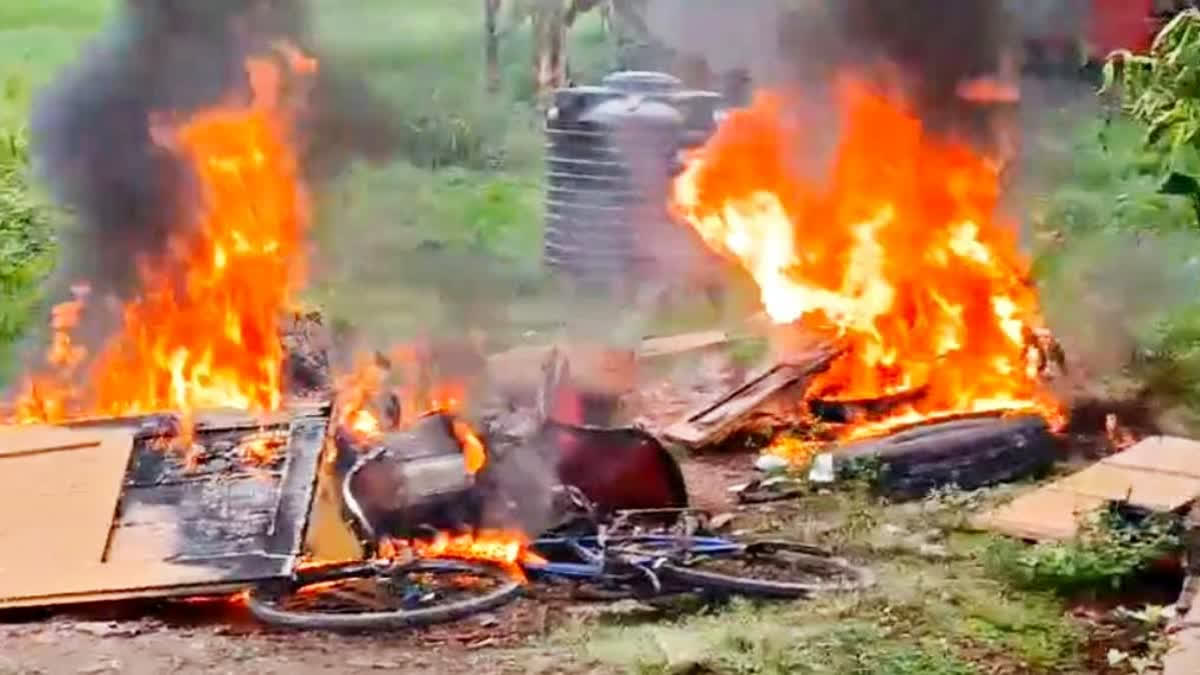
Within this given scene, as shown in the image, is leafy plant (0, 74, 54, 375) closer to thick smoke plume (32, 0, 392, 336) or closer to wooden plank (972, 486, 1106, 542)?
thick smoke plume (32, 0, 392, 336)

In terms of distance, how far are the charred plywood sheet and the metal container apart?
175 inches

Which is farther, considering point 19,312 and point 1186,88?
point 19,312

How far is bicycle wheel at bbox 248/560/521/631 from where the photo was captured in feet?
20.2

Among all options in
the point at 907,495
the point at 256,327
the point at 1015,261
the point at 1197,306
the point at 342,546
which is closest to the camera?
the point at 342,546

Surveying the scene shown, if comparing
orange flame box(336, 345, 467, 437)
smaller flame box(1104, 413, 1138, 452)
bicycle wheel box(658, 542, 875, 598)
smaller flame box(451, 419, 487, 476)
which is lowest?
smaller flame box(1104, 413, 1138, 452)

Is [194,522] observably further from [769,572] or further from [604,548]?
[769,572]

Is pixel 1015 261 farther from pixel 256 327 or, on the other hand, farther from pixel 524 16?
pixel 524 16

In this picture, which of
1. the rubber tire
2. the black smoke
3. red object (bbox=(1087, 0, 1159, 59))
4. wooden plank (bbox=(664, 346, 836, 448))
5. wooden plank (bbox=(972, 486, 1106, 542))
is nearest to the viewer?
the rubber tire

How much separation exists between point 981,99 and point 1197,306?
2.08 meters

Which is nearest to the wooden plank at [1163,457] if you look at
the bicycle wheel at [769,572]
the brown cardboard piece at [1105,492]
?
the brown cardboard piece at [1105,492]

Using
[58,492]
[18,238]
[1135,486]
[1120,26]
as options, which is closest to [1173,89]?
[1135,486]

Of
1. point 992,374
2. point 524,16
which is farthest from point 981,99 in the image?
point 524,16

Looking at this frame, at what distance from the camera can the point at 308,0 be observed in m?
9.80

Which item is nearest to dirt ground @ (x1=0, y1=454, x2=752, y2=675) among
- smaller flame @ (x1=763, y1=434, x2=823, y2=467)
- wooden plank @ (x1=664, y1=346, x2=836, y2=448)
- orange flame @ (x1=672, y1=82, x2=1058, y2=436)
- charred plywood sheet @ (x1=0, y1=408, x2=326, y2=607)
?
charred plywood sheet @ (x1=0, y1=408, x2=326, y2=607)
